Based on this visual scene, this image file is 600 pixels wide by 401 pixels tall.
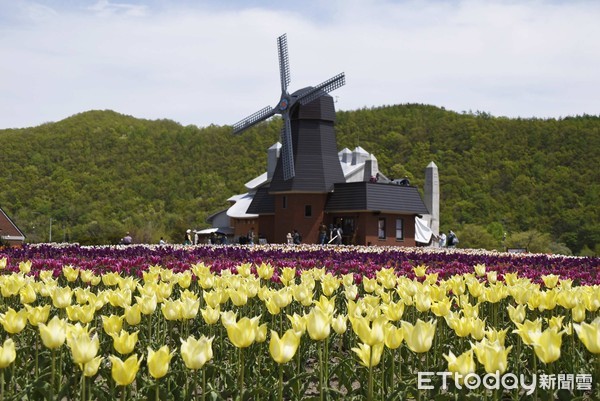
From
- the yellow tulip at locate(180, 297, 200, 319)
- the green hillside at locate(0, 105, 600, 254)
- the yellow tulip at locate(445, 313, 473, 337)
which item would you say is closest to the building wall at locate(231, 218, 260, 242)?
the green hillside at locate(0, 105, 600, 254)

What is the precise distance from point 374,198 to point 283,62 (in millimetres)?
11220

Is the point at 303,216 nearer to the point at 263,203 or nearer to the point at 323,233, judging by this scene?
the point at 323,233

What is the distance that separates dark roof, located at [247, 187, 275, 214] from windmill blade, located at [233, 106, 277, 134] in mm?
4614

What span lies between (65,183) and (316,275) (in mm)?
104868

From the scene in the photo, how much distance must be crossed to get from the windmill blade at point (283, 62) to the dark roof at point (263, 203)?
6953 millimetres

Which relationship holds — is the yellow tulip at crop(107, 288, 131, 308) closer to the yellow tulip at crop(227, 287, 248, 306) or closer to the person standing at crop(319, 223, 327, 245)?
the yellow tulip at crop(227, 287, 248, 306)

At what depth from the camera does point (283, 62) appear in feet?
160

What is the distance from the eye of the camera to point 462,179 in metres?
95.3

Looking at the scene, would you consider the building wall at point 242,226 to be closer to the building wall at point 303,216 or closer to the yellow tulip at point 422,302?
the building wall at point 303,216

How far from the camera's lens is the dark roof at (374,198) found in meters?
43.5

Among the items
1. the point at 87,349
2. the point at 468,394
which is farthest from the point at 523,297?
the point at 87,349

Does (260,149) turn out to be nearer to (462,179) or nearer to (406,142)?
(406,142)

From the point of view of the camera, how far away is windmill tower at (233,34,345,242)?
44.9 m

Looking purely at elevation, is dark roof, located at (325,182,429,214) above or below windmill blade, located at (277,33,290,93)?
below
